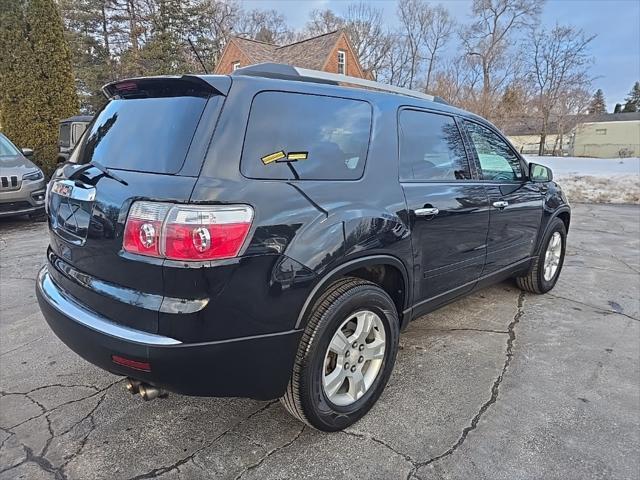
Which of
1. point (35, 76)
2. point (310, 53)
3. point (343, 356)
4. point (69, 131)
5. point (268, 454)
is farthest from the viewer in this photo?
point (310, 53)

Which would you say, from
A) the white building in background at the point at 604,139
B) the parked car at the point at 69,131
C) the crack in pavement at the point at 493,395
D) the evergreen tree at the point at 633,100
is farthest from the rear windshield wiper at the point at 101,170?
the evergreen tree at the point at 633,100

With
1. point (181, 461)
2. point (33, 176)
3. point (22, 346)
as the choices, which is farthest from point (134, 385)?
point (33, 176)

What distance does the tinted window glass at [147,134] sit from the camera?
1930 mm

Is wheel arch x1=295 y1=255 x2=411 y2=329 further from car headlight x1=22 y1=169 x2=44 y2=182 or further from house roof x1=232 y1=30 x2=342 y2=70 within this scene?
house roof x1=232 y1=30 x2=342 y2=70

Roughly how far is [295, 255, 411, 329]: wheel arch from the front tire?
8 cm

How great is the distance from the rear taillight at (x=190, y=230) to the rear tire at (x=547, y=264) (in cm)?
348

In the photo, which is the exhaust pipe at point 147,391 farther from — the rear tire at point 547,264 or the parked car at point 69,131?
the parked car at point 69,131

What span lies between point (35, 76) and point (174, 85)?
11518 millimetres

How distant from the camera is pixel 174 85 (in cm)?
209

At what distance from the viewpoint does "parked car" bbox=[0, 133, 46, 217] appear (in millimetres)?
7418

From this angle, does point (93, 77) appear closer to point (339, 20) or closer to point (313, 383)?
point (339, 20)

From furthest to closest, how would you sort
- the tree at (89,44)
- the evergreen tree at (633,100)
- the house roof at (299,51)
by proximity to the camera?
the evergreen tree at (633,100)
the tree at (89,44)
the house roof at (299,51)

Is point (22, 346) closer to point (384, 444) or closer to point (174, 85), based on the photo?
point (174, 85)

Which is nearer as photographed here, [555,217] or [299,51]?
[555,217]
